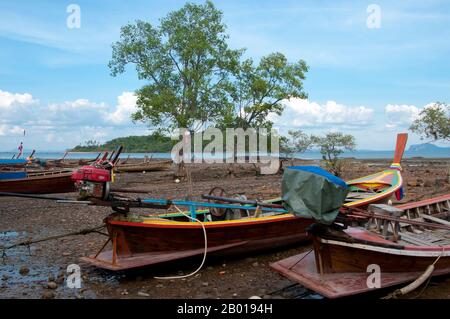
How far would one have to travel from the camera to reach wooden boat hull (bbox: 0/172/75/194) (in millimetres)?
17359

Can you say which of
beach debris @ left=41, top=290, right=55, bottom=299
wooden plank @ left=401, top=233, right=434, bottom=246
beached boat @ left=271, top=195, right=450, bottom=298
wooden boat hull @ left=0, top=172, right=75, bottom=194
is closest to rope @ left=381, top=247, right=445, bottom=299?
beached boat @ left=271, top=195, right=450, bottom=298

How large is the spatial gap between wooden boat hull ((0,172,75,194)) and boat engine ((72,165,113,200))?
1217cm

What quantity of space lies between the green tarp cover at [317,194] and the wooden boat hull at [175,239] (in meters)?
2.28

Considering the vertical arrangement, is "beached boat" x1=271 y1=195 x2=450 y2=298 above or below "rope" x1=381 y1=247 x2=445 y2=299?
above

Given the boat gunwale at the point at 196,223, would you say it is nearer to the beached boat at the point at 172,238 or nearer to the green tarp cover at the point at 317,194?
the beached boat at the point at 172,238

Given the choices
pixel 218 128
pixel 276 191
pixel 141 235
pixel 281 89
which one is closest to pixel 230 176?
pixel 218 128

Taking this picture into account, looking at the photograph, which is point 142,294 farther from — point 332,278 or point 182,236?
point 332,278

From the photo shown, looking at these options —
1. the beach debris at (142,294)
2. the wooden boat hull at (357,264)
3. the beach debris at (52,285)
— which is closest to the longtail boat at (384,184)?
the wooden boat hull at (357,264)

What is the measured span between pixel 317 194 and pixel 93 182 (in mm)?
3712

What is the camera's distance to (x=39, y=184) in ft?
58.6

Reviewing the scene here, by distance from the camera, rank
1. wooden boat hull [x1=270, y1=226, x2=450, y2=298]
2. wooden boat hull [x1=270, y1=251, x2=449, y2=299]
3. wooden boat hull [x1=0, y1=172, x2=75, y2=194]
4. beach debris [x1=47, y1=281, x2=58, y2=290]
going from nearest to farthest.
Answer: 1. wooden boat hull [x1=270, y1=251, x2=449, y2=299]
2. wooden boat hull [x1=270, y1=226, x2=450, y2=298]
3. beach debris [x1=47, y1=281, x2=58, y2=290]
4. wooden boat hull [x1=0, y1=172, x2=75, y2=194]

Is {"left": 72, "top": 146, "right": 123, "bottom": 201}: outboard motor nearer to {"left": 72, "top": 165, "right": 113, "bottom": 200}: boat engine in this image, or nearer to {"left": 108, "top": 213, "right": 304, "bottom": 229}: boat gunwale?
{"left": 72, "top": 165, "right": 113, "bottom": 200}: boat engine
